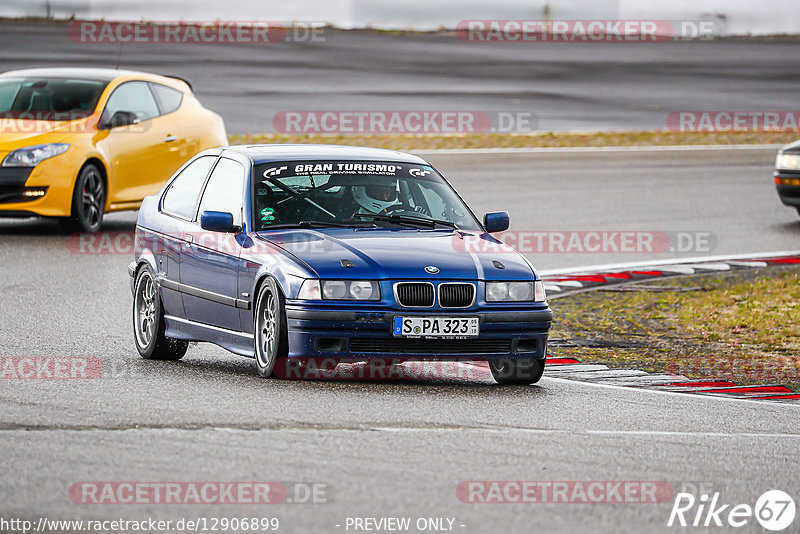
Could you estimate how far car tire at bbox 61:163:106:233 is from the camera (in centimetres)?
1622

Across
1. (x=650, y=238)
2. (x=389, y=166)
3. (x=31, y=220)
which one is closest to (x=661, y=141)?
(x=650, y=238)

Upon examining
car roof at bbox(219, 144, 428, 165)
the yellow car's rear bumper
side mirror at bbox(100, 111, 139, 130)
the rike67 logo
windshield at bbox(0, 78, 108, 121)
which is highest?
car roof at bbox(219, 144, 428, 165)

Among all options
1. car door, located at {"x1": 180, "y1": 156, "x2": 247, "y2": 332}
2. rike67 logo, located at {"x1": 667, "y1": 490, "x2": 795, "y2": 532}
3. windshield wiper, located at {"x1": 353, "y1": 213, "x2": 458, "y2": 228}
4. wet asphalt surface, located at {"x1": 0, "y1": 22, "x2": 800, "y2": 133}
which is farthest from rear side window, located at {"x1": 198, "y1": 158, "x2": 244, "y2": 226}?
wet asphalt surface, located at {"x1": 0, "y1": 22, "x2": 800, "y2": 133}

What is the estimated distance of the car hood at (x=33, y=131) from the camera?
16.0 metres

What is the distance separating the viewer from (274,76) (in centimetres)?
3484

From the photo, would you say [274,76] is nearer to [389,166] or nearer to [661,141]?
[661,141]

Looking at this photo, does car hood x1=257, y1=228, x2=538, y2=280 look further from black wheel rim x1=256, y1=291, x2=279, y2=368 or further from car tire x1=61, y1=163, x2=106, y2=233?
car tire x1=61, y1=163, x2=106, y2=233

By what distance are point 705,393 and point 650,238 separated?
8.44m

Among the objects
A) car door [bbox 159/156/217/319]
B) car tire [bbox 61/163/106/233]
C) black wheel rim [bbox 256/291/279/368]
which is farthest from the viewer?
car tire [bbox 61/163/106/233]

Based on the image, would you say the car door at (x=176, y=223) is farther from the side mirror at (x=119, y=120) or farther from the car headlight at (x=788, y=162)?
the car headlight at (x=788, y=162)

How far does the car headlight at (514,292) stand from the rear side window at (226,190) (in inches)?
67.0

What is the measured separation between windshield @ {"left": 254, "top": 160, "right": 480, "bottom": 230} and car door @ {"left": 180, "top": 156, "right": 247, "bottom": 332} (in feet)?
0.63

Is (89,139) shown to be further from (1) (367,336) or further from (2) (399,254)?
(1) (367,336)

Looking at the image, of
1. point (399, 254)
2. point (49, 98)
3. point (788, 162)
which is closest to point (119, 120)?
point (49, 98)
